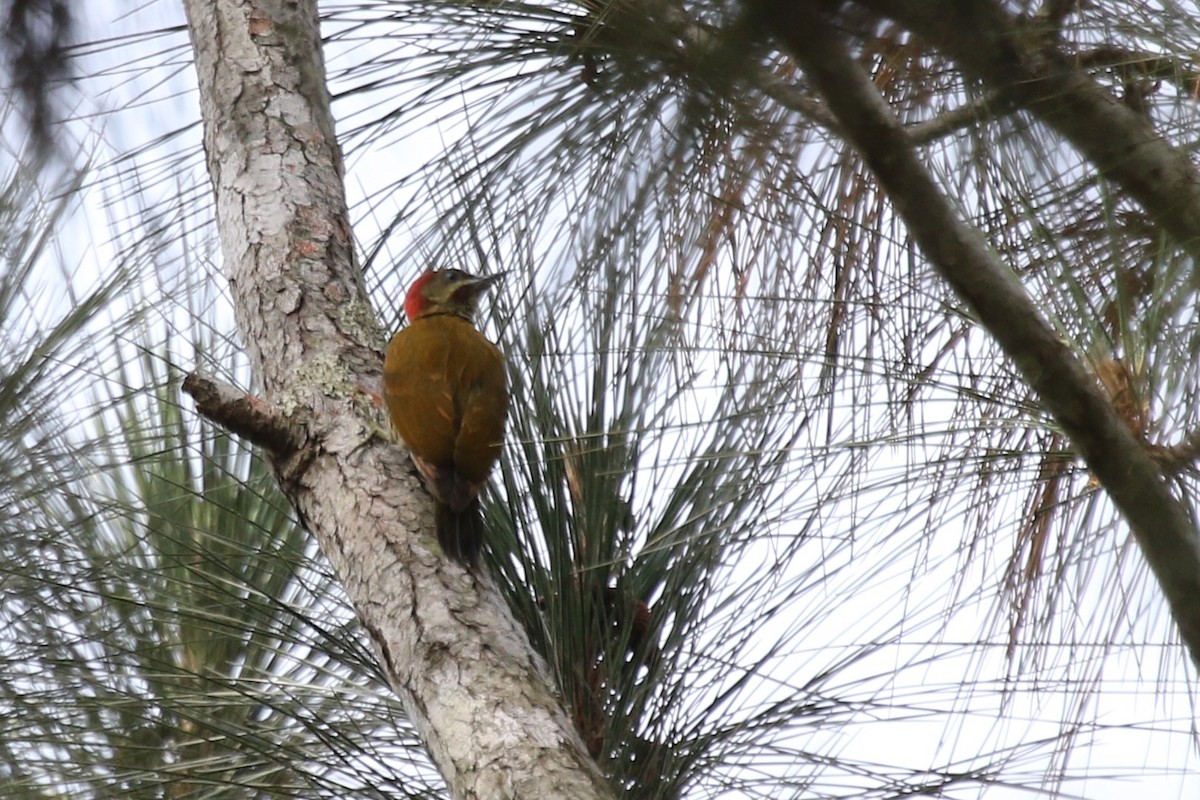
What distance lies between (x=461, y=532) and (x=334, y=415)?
0.30 m

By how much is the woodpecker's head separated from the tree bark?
1.15 ft

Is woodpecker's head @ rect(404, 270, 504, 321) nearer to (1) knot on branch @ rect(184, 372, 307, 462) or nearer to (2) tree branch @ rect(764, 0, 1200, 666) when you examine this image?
(1) knot on branch @ rect(184, 372, 307, 462)

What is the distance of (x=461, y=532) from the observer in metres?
1.96

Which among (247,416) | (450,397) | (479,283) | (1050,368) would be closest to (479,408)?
(450,397)

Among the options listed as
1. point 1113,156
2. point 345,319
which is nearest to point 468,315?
point 345,319

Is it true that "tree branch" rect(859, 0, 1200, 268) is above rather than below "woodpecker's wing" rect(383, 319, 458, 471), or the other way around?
below

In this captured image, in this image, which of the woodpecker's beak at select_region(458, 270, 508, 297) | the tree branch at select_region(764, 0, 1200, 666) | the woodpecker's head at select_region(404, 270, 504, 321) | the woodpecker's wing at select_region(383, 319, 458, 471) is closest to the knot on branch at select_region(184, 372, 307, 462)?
the woodpecker's wing at select_region(383, 319, 458, 471)

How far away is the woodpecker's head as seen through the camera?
8.56ft

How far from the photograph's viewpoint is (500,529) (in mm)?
2117

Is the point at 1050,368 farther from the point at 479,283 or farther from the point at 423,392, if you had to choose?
the point at 479,283

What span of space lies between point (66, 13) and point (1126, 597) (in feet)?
4.54

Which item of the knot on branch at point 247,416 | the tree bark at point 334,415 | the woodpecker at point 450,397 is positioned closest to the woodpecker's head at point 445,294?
the woodpecker at point 450,397

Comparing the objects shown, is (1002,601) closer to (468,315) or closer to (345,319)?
(345,319)

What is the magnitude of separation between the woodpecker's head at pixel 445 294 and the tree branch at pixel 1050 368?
144cm
